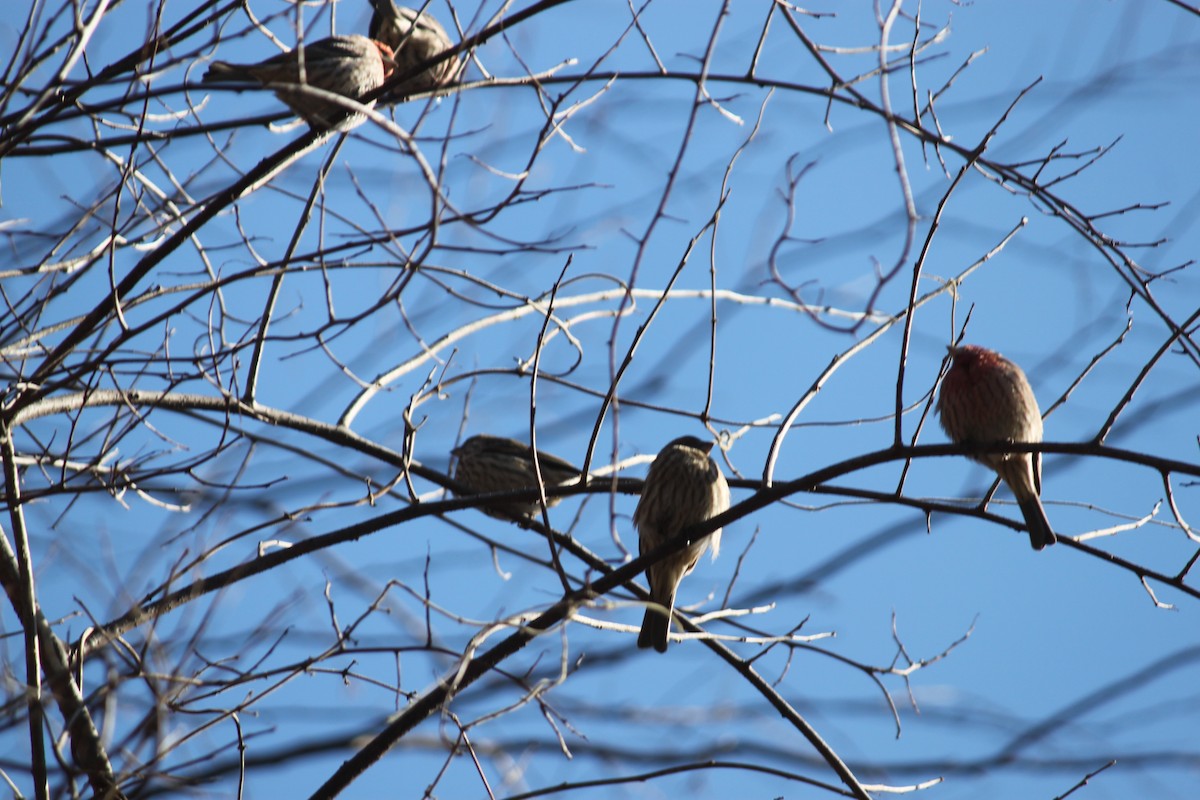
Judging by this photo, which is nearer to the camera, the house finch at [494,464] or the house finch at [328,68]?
the house finch at [328,68]

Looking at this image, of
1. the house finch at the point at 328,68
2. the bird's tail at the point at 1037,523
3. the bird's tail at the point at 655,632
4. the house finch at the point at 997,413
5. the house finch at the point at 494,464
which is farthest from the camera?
the house finch at the point at 494,464

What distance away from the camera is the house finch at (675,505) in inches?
225

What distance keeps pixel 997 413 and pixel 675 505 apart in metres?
1.60

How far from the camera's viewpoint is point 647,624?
215 inches

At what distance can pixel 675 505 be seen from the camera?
5.76m

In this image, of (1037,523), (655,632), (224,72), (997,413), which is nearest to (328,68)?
(224,72)

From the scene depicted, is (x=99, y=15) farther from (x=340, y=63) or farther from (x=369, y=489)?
(x=340, y=63)

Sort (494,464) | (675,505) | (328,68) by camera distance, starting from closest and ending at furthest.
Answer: (675,505) → (328,68) → (494,464)

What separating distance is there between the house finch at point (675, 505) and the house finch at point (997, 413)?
119 cm

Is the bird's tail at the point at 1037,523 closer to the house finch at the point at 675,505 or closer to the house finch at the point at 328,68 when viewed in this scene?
the house finch at the point at 675,505

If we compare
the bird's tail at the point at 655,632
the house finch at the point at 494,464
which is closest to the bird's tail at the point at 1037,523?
the bird's tail at the point at 655,632

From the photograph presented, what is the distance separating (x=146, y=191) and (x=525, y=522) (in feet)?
7.61

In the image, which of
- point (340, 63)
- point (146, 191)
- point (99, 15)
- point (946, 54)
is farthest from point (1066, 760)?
point (340, 63)

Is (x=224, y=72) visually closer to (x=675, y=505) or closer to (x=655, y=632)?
(x=675, y=505)
